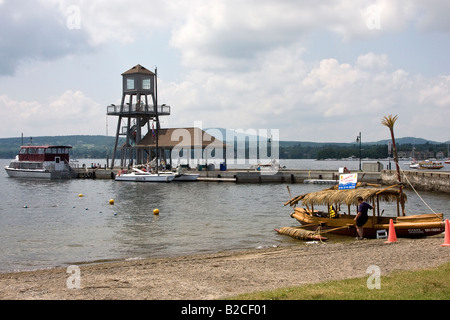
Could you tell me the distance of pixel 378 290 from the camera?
428 inches

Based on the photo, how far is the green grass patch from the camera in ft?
33.8

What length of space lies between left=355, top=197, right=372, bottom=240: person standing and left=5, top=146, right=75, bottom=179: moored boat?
236 ft

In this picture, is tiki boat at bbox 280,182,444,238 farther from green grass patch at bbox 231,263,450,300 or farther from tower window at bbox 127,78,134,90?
tower window at bbox 127,78,134,90

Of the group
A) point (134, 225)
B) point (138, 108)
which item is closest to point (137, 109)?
point (138, 108)

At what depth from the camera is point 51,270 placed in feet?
58.5

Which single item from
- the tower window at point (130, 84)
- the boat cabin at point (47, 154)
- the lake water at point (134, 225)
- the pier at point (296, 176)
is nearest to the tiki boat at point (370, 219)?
the lake water at point (134, 225)

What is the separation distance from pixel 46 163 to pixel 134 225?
2390 inches

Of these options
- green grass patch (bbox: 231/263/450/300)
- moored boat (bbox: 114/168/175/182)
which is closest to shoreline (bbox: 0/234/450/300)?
green grass patch (bbox: 231/263/450/300)

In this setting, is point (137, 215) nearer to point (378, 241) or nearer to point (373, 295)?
point (378, 241)

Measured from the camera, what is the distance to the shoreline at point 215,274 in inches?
470

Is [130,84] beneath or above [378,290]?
above

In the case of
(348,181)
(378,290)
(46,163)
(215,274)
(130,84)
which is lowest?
(215,274)

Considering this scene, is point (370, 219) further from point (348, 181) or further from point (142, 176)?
point (142, 176)
